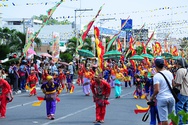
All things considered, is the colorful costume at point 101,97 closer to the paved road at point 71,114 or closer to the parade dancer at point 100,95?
the parade dancer at point 100,95

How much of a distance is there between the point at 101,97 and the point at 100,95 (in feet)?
0.21

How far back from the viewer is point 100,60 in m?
20.3

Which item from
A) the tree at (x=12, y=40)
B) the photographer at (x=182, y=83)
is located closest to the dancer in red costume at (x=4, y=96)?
the photographer at (x=182, y=83)

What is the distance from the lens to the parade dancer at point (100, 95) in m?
13.6

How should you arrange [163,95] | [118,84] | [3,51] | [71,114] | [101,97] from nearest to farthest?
1. [163,95]
2. [101,97]
3. [71,114]
4. [118,84]
5. [3,51]

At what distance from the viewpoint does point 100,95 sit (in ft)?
44.9

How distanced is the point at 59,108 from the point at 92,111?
5.25 feet

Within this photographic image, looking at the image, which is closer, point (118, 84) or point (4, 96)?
point (4, 96)

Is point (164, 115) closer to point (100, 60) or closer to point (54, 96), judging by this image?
point (54, 96)

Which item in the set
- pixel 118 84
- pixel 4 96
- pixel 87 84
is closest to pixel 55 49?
pixel 87 84

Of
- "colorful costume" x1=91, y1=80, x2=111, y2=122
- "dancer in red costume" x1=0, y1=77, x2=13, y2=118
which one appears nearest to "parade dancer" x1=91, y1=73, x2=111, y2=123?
"colorful costume" x1=91, y1=80, x2=111, y2=122

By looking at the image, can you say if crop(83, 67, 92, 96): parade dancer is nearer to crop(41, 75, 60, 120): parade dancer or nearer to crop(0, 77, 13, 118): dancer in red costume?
crop(0, 77, 13, 118): dancer in red costume

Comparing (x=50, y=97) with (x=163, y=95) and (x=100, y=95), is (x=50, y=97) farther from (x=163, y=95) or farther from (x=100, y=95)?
(x=163, y=95)

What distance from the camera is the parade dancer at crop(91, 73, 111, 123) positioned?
13555mm
